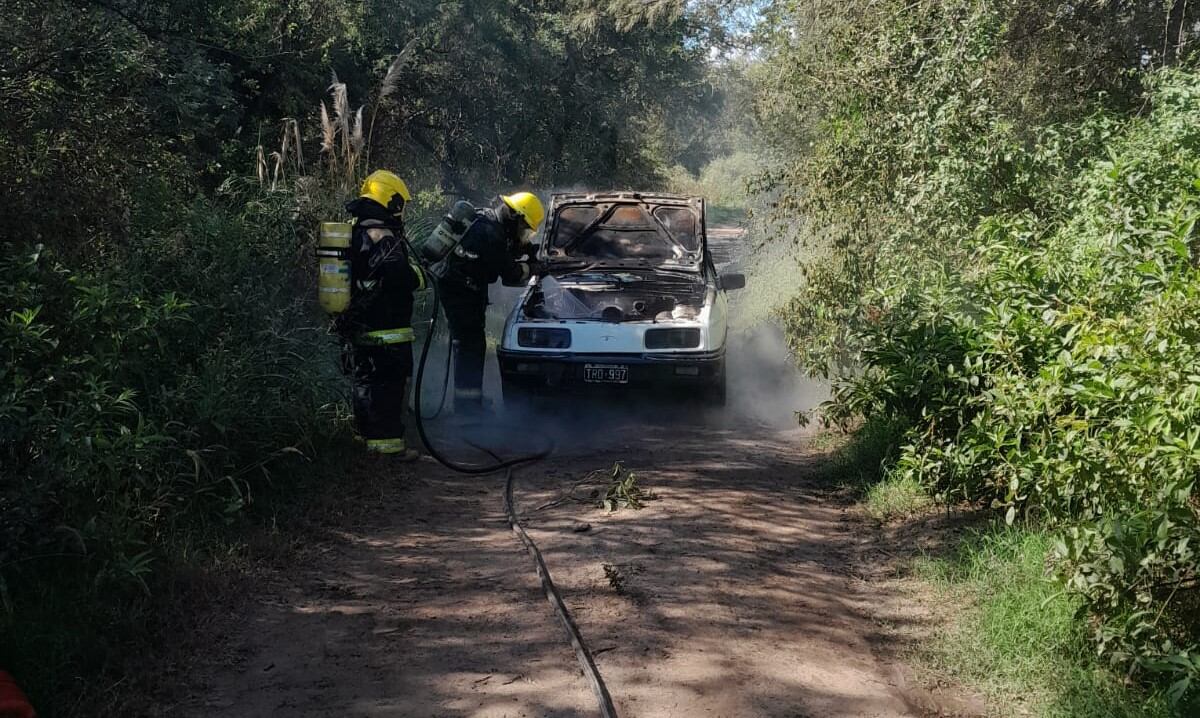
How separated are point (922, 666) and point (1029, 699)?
461 millimetres

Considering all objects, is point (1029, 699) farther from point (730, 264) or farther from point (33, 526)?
point (730, 264)

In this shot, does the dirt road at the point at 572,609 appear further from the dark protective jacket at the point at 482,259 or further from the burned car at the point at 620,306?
the dark protective jacket at the point at 482,259

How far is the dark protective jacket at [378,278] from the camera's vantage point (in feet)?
24.8

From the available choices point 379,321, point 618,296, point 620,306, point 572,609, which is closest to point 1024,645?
point 572,609

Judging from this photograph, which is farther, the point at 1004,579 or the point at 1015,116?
the point at 1015,116

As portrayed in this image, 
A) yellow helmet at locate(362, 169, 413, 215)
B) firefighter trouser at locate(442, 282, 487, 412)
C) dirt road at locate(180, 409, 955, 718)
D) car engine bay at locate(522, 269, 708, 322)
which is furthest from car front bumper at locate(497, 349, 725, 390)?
yellow helmet at locate(362, 169, 413, 215)

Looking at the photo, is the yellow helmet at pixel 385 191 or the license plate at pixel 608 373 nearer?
the yellow helmet at pixel 385 191

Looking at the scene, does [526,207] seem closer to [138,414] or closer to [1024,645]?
[138,414]

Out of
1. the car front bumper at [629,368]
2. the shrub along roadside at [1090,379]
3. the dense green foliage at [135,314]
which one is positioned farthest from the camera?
the car front bumper at [629,368]

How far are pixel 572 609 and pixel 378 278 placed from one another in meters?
Result: 3.47

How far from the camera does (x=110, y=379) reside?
521cm

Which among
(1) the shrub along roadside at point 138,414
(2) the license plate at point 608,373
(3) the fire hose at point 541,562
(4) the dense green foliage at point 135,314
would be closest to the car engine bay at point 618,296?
(2) the license plate at point 608,373

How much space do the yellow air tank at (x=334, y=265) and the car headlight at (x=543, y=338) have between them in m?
1.88

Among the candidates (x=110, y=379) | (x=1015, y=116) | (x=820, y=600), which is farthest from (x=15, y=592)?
(x=1015, y=116)
